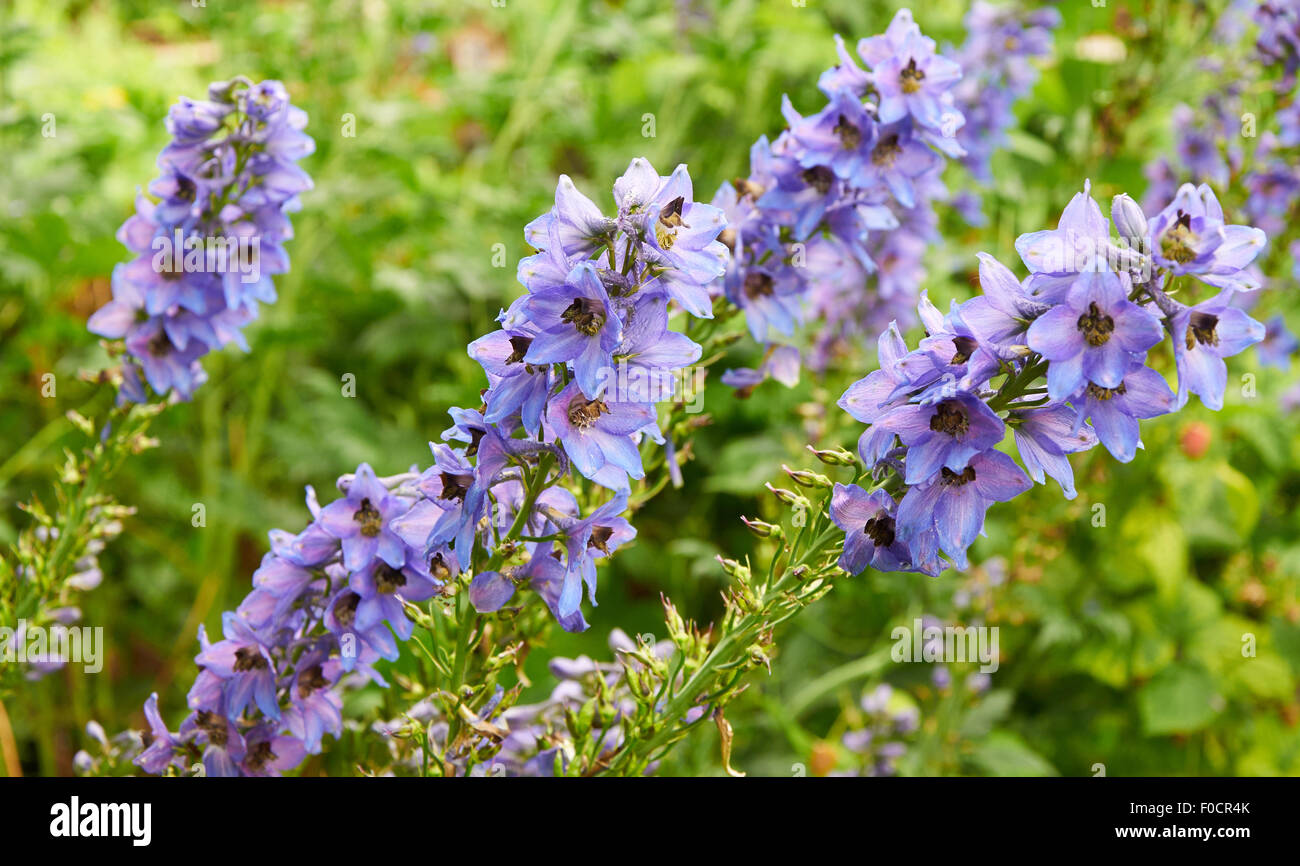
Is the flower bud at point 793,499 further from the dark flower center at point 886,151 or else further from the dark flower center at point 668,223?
the dark flower center at point 886,151

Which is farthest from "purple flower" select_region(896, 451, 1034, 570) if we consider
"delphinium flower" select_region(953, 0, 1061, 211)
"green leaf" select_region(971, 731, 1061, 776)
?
"delphinium flower" select_region(953, 0, 1061, 211)

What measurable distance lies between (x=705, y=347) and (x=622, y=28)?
232cm

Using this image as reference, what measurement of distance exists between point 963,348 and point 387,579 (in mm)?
730

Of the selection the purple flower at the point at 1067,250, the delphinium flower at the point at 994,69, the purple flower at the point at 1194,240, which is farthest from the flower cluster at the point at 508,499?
the delphinium flower at the point at 994,69

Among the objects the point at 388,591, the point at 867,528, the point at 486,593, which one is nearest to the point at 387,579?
the point at 388,591

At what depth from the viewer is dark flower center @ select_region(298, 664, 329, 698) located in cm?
142

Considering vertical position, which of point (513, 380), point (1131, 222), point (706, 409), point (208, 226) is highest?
point (706, 409)

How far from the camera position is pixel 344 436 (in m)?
3.11

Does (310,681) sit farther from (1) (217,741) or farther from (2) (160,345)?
(2) (160,345)

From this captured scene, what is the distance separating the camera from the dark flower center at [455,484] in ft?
4.03

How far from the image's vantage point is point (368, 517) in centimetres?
134

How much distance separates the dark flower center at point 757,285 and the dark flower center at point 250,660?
92 cm
